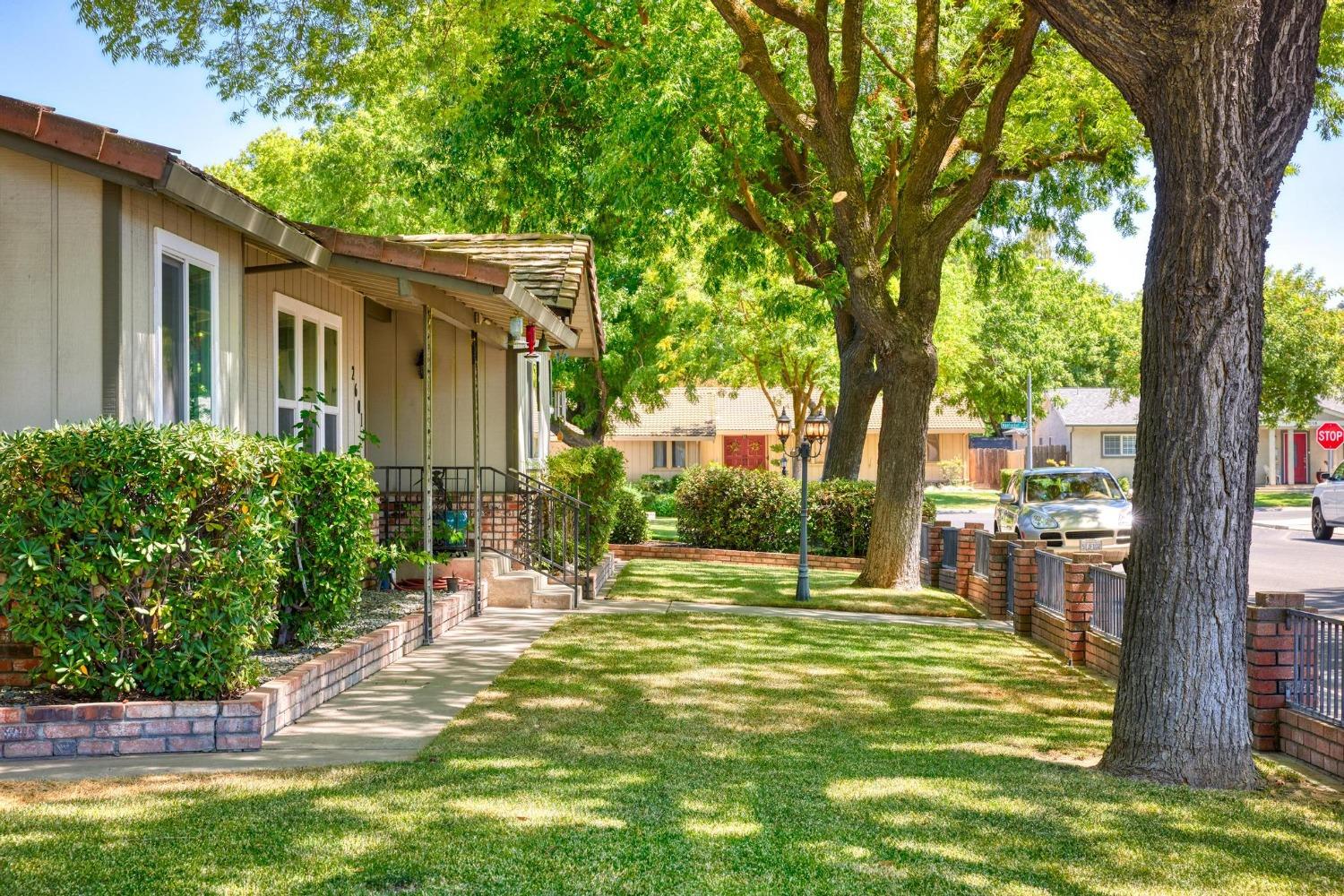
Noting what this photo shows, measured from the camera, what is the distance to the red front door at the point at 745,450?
65.3 meters

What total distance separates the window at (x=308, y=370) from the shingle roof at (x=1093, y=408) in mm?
53932

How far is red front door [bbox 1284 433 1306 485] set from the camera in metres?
62.8

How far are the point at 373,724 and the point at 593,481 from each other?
924 centimetres

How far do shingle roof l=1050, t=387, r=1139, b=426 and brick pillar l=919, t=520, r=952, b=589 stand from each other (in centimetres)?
4429

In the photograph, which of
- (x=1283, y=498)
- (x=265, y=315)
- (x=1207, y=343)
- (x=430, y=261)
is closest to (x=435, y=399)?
(x=265, y=315)

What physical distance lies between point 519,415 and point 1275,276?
157ft

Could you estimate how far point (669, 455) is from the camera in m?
65.9

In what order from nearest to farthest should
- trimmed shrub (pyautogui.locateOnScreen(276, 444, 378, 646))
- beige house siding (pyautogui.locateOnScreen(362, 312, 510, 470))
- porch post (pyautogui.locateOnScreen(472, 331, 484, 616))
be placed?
trimmed shrub (pyautogui.locateOnScreen(276, 444, 378, 646)), porch post (pyautogui.locateOnScreen(472, 331, 484, 616)), beige house siding (pyautogui.locateOnScreen(362, 312, 510, 470))

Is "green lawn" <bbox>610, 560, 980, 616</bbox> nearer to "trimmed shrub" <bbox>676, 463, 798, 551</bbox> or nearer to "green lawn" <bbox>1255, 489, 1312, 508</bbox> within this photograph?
"trimmed shrub" <bbox>676, 463, 798, 551</bbox>

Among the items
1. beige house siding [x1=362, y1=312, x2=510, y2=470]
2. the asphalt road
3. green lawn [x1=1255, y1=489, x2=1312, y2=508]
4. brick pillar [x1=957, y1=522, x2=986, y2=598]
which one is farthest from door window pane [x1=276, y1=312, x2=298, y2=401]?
green lawn [x1=1255, y1=489, x2=1312, y2=508]

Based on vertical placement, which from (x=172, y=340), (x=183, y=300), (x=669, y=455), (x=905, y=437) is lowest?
(x=905, y=437)

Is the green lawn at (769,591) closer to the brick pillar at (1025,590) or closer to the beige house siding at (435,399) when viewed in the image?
the brick pillar at (1025,590)

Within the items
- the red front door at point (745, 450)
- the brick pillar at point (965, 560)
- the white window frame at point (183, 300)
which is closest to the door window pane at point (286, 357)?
the white window frame at point (183, 300)

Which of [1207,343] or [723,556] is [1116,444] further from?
[1207,343]
